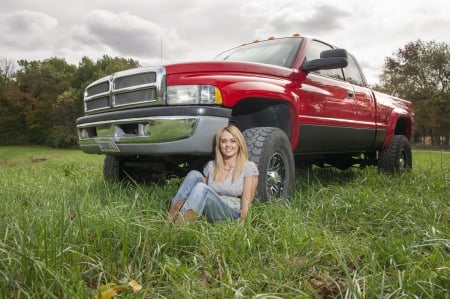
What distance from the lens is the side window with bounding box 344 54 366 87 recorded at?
5.16m

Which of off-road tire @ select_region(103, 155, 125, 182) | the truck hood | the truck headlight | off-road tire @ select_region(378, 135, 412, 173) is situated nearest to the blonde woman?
the truck headlight

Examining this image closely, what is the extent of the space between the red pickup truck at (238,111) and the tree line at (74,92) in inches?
1073

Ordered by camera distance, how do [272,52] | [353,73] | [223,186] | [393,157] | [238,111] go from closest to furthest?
[223,186], [238,111], [272,52], [353,73], [393,157]

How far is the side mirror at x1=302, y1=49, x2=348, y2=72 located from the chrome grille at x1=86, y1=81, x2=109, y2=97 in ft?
6.28

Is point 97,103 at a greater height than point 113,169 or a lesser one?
greater

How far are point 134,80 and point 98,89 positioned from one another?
2.09 feet

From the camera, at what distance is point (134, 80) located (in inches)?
127

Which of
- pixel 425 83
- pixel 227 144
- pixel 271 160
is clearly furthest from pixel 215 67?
pixel 425 83

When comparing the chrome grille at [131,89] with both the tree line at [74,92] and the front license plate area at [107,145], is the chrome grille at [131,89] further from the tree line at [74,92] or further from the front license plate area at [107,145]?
the tree line at [74,92]

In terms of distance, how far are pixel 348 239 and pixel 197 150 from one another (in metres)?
1.24

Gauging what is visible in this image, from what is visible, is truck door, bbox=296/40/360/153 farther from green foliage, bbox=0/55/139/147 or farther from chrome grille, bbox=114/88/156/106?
green foliage, bbox=0/55/139/147

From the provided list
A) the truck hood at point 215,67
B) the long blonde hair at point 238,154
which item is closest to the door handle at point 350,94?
the truck hood at point 215,67

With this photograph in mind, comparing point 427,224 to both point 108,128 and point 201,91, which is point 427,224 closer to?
point 201,91

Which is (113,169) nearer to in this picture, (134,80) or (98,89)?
(98,89)
